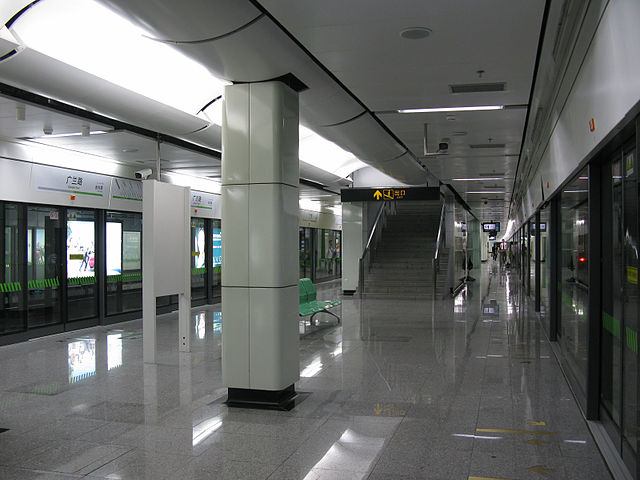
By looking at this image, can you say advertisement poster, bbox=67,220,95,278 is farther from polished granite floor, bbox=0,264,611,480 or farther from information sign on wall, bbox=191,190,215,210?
information sign on wall, bbox=191,190,215,210

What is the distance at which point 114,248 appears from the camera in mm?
13055

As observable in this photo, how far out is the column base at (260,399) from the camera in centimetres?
570

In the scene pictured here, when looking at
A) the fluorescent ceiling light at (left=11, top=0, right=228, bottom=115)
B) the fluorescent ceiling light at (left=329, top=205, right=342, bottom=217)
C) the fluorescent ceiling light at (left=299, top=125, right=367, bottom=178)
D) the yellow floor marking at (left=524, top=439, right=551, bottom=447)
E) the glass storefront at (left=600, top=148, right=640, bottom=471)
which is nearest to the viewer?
the glass storefront at (left=600, top=148, right=640, bottom=471)

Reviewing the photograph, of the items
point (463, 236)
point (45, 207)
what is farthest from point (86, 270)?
point (463, 236)

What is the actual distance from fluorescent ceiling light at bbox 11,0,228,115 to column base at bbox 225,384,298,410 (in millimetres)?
3170

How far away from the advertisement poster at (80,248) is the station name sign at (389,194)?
7.83 meters

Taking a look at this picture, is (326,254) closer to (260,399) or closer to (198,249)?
(198,249)

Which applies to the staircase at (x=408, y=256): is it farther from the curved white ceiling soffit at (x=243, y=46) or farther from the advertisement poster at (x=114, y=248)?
the curved white ceiling soffit at (x=243, y=46)

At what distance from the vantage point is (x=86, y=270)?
40.1 feet

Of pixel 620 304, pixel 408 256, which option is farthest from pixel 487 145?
pixel 408 256

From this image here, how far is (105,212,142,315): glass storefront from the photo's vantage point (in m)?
12.9

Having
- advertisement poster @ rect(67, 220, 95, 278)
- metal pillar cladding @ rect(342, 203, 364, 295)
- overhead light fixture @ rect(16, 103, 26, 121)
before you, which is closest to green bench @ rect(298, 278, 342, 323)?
advertisement poster @ rect(67, 220, 95, 278)

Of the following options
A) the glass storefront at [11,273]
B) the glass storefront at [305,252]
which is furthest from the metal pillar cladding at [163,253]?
the glass storefront at [305,252]

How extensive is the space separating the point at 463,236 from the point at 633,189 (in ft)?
82.8
